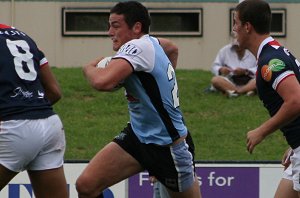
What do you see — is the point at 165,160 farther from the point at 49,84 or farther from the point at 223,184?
the point at 223,184

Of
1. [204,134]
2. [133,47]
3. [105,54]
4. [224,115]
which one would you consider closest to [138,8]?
[133,47]

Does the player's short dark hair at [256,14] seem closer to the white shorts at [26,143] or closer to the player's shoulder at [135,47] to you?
the player's shoulder at [135,47]

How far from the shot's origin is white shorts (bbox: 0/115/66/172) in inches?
267

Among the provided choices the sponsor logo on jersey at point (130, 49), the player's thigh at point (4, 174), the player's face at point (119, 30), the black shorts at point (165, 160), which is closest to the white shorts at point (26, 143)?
the player's thigh at point (4, 174)

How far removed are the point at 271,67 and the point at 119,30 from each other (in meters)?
1.21

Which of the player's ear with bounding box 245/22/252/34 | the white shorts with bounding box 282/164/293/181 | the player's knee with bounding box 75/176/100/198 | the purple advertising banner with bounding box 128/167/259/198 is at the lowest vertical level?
the purple advertising banner with bounding box 128/167/259/198

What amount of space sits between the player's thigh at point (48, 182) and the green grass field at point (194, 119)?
439 cm

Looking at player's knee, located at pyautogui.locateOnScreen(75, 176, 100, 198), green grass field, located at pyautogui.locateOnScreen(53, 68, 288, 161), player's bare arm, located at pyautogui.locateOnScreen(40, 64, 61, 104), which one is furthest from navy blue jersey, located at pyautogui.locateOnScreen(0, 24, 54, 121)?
green grass field, located at pyautogui.locateOnScreen(53, 68, 288, 161)

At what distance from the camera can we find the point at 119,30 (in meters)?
7.51

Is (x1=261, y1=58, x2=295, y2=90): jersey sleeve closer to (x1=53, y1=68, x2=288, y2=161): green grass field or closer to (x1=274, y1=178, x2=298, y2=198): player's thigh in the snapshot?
(x1=274, y1=178, x2=298, y2=198): player's thigh

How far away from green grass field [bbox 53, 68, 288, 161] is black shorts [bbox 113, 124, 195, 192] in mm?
3878

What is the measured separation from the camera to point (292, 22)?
1673cm

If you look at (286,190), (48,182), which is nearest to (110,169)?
(48,182)

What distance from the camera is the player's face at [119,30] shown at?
295 inches
